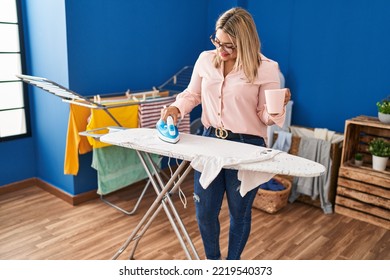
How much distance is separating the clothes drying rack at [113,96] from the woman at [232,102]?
0.60 metres

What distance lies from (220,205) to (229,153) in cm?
32

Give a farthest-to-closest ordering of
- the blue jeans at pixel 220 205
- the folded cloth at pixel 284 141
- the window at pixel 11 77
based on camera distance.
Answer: the folded cloth at pixel 284 141, the window at pixel 11 77, the blue jeans at pixel 220 205

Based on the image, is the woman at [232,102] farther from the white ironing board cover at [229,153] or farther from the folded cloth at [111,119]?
the folded cloth at [111,119]

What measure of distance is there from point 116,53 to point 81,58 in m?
0.32

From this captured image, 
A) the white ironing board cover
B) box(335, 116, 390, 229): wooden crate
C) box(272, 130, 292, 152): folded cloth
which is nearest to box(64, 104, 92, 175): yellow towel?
the white ironing board cover

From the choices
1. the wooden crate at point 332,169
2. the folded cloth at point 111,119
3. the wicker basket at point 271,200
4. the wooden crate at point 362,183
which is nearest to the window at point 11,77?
the folded cloth at point 111,119

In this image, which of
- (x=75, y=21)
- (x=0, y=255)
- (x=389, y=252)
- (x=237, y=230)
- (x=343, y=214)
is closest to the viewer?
(x=237, y=230)

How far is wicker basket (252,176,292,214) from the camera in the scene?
117 inches

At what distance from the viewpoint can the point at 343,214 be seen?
Answer: 9.98 feet

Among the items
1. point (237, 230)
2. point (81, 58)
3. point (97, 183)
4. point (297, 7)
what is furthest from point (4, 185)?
point (297, 7)

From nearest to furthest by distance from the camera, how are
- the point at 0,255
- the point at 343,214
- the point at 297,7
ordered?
the point at 0,255 < the point at 343,214 < the point at 297,7

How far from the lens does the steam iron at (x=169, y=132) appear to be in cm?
185

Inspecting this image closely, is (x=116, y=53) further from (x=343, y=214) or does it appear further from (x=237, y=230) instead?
(x=343, y=214)

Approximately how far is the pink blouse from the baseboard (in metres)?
1.59
